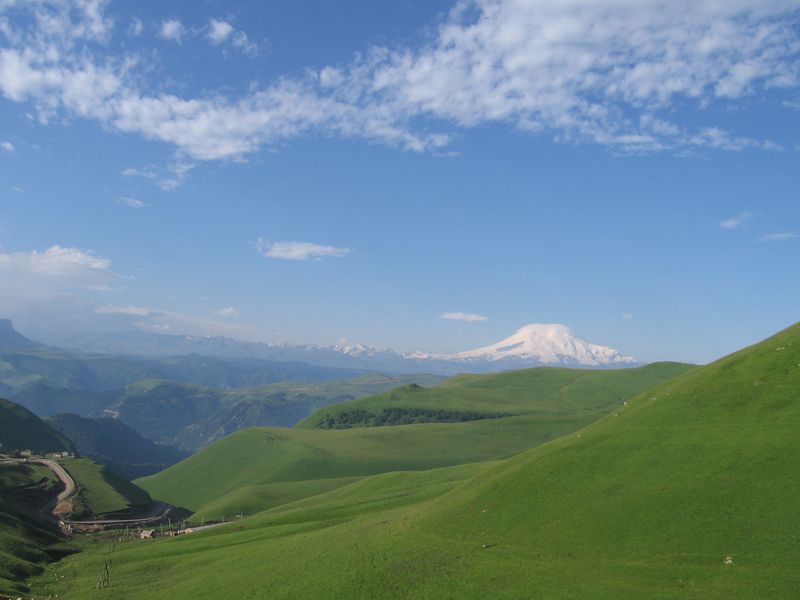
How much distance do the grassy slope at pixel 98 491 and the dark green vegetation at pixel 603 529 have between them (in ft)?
175

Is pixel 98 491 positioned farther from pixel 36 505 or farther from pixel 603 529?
pixel 603 529

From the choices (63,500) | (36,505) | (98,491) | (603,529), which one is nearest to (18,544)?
(36,505)

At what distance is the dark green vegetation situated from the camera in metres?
41.0

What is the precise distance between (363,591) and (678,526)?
2597cm

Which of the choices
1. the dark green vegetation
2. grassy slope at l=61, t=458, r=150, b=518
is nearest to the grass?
grassy slope at l=61, t=458, r=150, b=518

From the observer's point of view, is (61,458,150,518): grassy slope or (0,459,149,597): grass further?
(61,458,150,518): grassy slope

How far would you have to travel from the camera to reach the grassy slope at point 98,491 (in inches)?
5033

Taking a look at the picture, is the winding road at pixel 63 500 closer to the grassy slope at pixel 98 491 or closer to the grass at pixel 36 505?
the grass at pixel 36 505

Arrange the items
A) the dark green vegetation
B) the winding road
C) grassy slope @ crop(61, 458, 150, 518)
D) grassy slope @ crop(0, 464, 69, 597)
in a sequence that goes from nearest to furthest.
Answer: the dark green vegetation → grassy slope @ crop(0, 464, 69, 597) → the winding road → grassy slope @ crop(61, 458, 150, 518)

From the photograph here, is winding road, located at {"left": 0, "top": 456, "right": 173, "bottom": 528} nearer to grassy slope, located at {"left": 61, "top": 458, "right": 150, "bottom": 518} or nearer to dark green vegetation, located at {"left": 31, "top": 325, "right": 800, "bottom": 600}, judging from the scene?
grassy slope, located at {"left": 61, "top": 458, "right": 150, "bottom": 518}

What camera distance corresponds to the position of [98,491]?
13825 cm

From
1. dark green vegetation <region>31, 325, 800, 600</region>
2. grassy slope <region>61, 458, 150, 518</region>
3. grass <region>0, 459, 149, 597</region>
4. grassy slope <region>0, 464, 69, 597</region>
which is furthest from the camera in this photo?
grassy slope <region>61, 458, 150, 518</region>

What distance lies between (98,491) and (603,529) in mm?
130432

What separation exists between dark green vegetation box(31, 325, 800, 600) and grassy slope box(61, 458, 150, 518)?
175 ft
